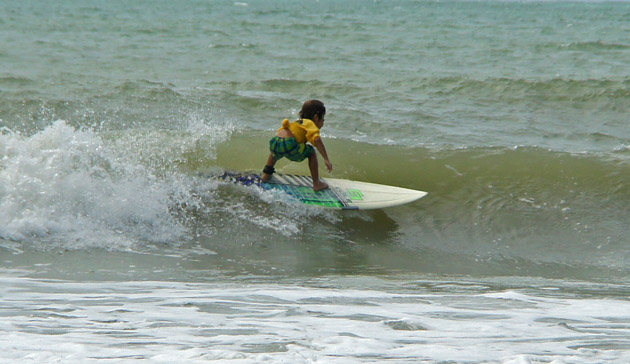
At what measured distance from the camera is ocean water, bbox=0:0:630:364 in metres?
2.86

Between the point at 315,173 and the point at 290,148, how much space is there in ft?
1.44

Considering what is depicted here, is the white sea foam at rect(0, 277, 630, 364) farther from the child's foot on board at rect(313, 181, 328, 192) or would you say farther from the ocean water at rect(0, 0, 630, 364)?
the child's foot on board at rect(313, 181, 328, 192)

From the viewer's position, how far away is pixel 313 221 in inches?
259

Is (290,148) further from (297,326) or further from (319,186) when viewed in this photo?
(297,326)

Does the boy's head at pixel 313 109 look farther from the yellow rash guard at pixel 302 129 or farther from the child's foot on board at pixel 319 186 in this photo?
the child's foot on board at pixel 319 186

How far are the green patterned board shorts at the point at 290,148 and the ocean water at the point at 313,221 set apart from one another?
0.56 metres

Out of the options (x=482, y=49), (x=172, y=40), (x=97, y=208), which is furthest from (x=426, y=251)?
(x=172, y=40)

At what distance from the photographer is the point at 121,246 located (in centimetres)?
537

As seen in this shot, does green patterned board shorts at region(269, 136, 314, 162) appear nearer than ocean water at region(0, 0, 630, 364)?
Answer: No

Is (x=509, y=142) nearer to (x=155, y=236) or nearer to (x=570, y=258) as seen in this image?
(x=570, y=258)

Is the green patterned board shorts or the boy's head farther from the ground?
the boy's head

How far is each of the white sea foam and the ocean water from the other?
2 cm

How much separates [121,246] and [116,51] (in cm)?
1435

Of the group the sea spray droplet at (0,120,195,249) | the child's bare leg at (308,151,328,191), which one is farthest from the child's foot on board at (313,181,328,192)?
the sea spray droplet at (0,120,195,249)
